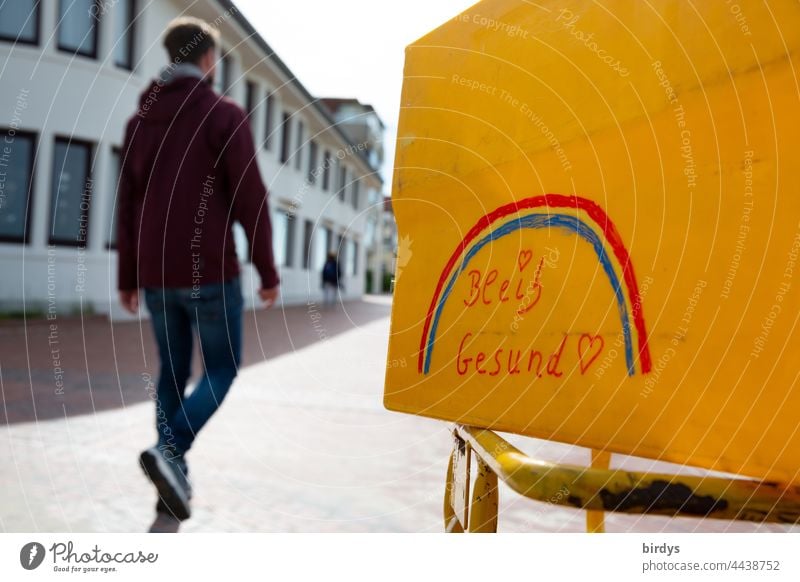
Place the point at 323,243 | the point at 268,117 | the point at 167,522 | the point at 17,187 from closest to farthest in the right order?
the point at 167,522 → the point at 17,187 → the point at 268,117 → the point at 323,243

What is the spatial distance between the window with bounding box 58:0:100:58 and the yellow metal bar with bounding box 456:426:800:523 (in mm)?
6077

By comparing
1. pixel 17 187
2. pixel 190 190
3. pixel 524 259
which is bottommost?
pixel 524 259

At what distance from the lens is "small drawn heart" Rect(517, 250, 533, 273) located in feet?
3.45

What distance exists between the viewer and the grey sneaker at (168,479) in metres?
1.88

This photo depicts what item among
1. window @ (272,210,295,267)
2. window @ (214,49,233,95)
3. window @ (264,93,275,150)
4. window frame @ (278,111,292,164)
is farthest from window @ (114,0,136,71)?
window @ (272,210,295,267)

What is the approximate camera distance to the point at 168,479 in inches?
74.4

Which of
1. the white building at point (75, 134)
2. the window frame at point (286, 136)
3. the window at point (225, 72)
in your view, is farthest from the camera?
the window frame at point (286, 136)

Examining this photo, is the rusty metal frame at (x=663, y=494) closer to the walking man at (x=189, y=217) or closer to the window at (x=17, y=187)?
the walking man at (x=189, y=217)

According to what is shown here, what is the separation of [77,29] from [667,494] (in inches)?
286

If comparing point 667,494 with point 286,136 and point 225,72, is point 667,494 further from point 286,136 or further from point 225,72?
point 286,136

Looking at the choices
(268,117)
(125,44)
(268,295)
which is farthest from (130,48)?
(268,295)

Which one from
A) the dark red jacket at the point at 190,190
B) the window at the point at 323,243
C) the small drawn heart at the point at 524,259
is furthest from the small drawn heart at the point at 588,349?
the window at the point at 323,243

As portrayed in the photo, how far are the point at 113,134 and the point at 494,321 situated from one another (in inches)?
274
